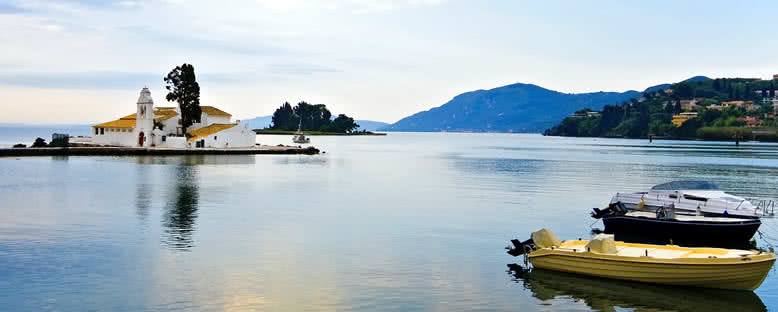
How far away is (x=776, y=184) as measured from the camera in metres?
65.8

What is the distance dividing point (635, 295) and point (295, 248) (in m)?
14.0

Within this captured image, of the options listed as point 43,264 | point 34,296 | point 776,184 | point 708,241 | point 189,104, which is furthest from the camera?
point 189,104

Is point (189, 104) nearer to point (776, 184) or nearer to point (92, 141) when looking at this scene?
point (92, 141)

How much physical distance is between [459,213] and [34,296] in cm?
2594

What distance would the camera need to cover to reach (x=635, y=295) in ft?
71.3

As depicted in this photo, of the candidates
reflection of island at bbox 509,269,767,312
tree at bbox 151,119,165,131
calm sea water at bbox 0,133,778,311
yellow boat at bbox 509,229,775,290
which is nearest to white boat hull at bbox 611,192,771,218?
calm sea water at bbox 0,133,778,311

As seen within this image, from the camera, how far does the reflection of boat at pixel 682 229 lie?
31.4m

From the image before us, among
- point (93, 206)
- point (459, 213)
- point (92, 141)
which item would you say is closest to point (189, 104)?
point (92, 141)

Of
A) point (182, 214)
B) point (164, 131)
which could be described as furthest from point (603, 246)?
point (164, 131)

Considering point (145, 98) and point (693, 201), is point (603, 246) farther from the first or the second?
point (145, 98)

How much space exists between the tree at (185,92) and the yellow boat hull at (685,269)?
98834mm

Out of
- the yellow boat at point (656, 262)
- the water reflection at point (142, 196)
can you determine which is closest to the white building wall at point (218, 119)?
the water reflection at point (142, 196)

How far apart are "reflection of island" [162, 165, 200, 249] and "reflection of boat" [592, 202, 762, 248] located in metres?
21.3

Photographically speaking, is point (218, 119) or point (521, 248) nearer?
point (521, 248)
